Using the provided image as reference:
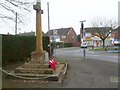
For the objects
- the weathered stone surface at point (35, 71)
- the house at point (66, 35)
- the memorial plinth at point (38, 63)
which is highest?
the house at point (66, 35)

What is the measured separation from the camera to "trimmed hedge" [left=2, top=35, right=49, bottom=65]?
17264mm

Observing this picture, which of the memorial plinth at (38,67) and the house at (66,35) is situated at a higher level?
the house at (66,35)

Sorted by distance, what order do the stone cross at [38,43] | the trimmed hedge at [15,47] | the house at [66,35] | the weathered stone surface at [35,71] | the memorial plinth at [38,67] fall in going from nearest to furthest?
1. the memorial plinth at [38,67]
2. the weathered stone surface at [35,71]
3. the stone cross at [38,43]
4. the trimmed hedge at [15,47]
5. the house at [66,35]

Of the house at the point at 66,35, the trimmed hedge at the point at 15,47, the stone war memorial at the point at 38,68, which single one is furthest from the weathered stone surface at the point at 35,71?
the house at the point at 66,35

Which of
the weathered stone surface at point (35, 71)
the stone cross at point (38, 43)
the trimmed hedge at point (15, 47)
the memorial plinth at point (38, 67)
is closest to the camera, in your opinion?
the memorial plinth at point (38, 67)

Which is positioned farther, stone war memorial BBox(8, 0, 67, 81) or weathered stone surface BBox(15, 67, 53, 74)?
weathered stone surface BBox(15, 67, 53, 74)

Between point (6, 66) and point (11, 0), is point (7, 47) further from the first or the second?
point (11, 0)

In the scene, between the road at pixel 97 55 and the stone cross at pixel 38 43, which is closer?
the stone cross at pixel 38 43

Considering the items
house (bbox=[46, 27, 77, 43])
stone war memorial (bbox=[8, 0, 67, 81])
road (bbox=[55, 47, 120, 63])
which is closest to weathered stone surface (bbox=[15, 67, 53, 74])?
stone war memorial (bbox=[8, 0, 67, 81])

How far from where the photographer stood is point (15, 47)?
62.5 feet

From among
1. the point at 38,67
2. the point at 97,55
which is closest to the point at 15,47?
the point at 38,67

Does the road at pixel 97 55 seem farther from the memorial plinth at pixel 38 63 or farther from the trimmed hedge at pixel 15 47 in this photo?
the memorial plinth at pixel 38 63

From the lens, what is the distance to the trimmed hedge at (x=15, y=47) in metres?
17.3

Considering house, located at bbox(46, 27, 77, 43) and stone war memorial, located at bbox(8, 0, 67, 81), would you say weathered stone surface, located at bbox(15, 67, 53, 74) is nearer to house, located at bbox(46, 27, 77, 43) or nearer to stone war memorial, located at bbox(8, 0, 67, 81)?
stone war memorial, located at bbox(8, 0, 67, 81)
